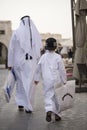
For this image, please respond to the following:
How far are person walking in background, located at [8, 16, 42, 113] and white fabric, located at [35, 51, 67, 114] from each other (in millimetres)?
1561

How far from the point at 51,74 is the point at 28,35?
2.10 m

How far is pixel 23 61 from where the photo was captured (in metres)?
10.2

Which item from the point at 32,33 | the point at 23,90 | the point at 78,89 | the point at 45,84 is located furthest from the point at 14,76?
the point at 78,89

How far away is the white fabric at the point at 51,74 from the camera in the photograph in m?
8.47

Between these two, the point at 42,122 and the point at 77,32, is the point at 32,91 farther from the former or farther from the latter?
the point at 77,32

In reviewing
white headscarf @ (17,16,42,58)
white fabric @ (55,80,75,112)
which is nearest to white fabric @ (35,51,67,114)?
white fabric @ (55,80,75,112)

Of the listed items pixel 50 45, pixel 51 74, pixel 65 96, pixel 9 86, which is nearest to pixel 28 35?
pixel 9 86

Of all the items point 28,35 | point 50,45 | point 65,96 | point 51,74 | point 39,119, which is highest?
point 28,35

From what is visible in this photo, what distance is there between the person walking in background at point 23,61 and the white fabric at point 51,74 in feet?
5.12

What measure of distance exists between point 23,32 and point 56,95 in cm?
243

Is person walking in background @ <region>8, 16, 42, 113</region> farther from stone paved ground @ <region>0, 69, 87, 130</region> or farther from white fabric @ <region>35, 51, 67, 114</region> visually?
white fabric @ <region>35, 51, 67, 114</region>

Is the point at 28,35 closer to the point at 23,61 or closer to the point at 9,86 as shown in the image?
the point at 23,61

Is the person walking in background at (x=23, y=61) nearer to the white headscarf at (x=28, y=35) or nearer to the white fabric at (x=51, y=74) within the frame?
the white headscarf at (x=28, y=35)

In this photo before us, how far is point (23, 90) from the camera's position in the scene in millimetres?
10195
